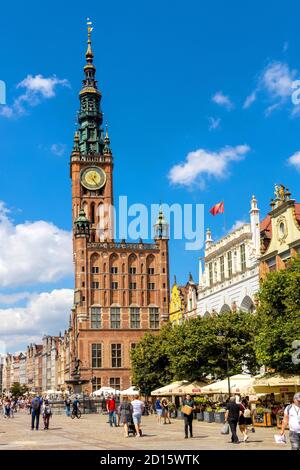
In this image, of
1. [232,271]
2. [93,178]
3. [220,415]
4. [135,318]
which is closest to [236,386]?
[220,415]

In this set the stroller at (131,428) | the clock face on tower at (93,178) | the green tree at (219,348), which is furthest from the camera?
the clock face on tower at (93,178)

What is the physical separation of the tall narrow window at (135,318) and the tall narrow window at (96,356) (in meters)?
5.05

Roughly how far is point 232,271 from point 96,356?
32.8m

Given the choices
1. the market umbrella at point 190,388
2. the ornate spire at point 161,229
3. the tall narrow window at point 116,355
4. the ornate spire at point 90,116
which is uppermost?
the ornate spire at point 90,116

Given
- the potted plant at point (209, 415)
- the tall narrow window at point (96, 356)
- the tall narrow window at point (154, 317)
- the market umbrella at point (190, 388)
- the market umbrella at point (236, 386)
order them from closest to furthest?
the market umbrella at point (236, 386)
the potted plant at point (209, 415)
the market umbrella at point (190, 388)
the tall narrow window at point (96, 356)
the tall narrow window at point (154, 317)

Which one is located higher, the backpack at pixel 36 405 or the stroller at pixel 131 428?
the backpack at pixel 36 405

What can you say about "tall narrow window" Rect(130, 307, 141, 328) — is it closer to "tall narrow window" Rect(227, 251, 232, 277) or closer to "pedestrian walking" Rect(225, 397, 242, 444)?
"tall narrow window" Rect(227, 251, 232, 277)

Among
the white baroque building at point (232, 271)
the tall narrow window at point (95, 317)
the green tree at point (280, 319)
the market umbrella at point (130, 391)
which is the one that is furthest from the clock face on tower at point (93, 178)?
the green tree at point (280, 319)

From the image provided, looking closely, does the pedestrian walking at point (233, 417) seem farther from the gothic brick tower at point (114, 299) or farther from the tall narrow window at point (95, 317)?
the tall narrow window at point (95, 317)

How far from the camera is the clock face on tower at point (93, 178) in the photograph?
10081cm

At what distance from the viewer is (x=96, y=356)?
85.8 metres

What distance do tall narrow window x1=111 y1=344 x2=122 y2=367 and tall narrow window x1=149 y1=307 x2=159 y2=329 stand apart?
4863 millimetres
